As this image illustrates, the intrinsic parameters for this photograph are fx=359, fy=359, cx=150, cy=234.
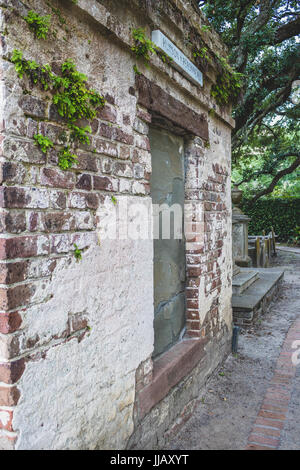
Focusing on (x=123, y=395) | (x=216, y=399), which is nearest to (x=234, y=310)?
(x=216, y=399)

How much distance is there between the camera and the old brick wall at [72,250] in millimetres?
1461

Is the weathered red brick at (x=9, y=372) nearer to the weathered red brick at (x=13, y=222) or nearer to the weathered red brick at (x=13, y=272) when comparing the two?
the weathered red brick at (x=13, y=272)

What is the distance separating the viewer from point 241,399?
3.41 m

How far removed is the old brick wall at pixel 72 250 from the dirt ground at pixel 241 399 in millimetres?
878

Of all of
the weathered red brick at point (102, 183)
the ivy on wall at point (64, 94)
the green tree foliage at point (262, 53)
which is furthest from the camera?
the green tree foliage at point (262, 53)

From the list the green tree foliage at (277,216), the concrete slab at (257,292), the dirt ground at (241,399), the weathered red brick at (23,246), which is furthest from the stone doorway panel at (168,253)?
the green tree foliage at (277,216)

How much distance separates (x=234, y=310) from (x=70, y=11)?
14.8 feet

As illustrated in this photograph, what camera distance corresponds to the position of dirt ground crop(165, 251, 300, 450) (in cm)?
277

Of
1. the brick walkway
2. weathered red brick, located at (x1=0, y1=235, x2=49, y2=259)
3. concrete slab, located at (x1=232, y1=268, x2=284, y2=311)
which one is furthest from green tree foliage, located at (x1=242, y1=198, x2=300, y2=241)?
weathered red brick, located at (x1=0, y1=235, x2=49, y2=259)

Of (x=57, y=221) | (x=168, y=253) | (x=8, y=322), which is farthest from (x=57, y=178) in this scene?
(x=168, y=253)

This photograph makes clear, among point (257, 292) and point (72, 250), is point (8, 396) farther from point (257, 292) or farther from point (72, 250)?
point (257, 292)

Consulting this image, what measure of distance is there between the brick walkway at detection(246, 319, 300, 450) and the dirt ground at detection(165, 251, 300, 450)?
0.04 m
